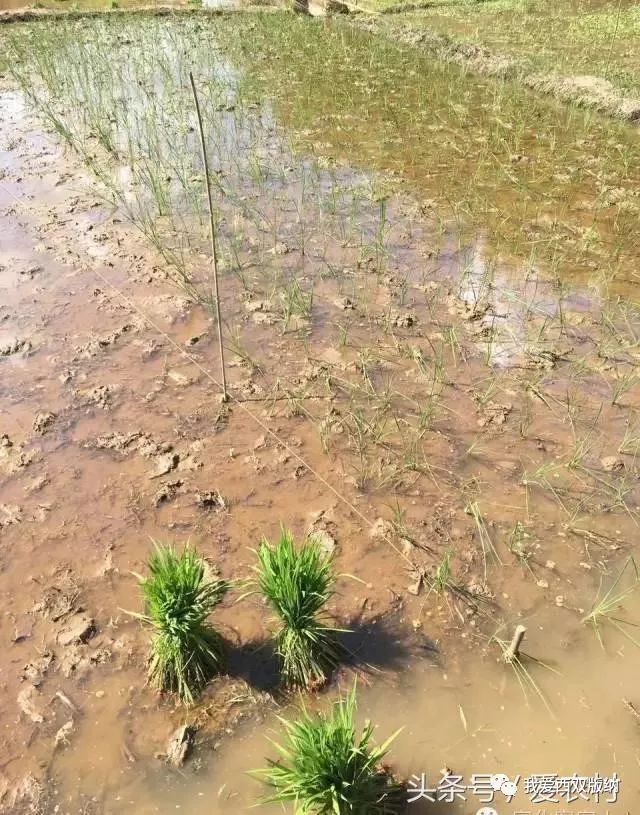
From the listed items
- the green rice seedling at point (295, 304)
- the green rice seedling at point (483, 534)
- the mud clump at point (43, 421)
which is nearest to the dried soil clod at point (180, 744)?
the green rice seedling at point (483, 534)

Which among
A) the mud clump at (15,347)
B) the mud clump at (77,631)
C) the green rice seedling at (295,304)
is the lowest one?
the mud clump at (77,631)

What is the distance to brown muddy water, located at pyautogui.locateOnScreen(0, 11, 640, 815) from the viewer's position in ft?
6.75

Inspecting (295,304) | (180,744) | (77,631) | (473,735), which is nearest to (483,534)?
(473,735)

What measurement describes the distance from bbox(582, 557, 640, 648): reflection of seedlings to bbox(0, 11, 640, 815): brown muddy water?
0.04 ft

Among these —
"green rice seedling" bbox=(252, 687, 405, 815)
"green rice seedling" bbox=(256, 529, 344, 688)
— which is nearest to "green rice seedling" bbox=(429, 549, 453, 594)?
"green rice seedling" bbox=(256, 529, 344, 688)

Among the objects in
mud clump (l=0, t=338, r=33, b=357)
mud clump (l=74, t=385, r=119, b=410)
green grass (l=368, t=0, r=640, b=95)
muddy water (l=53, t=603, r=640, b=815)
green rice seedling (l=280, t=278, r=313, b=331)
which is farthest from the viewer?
green grass (l=368, t=0, r=640, b=95)

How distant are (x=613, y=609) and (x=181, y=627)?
1.60 meters

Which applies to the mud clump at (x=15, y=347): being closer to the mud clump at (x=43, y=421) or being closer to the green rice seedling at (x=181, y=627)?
the mud clump at (x=43, y=421)

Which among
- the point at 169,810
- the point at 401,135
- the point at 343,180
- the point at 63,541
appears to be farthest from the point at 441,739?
the point at 401,135

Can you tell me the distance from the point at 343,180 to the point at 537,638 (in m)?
4.27

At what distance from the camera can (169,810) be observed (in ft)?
6.13

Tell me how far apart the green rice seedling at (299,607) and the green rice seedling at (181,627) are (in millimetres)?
215

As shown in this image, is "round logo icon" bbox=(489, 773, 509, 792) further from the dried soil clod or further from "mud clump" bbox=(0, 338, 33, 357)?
"mud clump" bbox=(0, 338, 33, 357)

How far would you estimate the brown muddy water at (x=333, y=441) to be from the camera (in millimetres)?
2057
